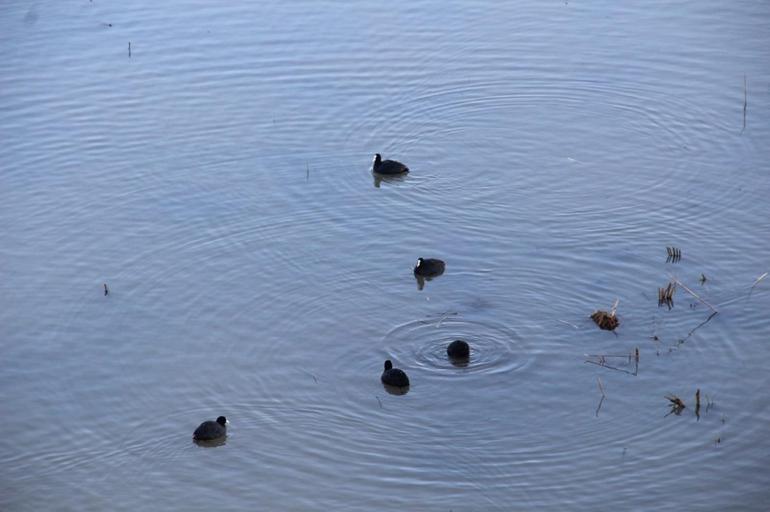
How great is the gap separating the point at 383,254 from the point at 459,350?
9.57 ft

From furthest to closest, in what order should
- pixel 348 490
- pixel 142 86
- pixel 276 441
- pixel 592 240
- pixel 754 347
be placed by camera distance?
pixel 142 86 < pixel 592 240 < pixel 754 347 < pixel 276 441 < pixel 348 490

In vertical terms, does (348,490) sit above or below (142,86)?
below

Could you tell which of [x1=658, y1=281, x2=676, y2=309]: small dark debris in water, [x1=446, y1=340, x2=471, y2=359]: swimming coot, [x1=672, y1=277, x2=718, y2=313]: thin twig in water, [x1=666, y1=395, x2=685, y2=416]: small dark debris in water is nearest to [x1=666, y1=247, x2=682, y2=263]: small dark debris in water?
[x1=672, y1=277, x2=718, y2=313]: thin twig in water

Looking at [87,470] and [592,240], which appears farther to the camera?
[592,240]

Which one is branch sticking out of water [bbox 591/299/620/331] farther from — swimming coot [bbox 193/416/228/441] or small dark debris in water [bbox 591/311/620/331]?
swimming coot [bbox 193/416/228/441]

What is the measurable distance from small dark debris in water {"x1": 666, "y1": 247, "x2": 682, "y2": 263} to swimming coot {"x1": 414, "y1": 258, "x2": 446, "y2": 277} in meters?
2.85

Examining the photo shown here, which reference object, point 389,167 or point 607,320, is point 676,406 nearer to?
point 607,320

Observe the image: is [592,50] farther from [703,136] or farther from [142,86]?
[142,86]

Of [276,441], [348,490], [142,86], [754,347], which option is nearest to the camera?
[348,490]

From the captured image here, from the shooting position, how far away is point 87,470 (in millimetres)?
12250

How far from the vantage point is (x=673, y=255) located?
1568 centimetres

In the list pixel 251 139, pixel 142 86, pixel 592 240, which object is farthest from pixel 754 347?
pixel 142 86

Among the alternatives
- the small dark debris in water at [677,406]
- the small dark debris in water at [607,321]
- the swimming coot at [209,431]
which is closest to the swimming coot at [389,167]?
the small dark debris in water at [607,321]

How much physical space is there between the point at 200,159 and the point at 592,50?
7.52 m
